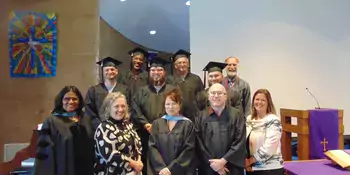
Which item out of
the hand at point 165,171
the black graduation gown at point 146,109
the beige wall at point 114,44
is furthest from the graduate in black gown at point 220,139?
the beige wall at point 114,44

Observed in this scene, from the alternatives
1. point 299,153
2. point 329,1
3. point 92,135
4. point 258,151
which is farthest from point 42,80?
point 329,1

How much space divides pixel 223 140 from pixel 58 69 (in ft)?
8.77

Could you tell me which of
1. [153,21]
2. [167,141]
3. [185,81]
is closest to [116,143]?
[167,141]

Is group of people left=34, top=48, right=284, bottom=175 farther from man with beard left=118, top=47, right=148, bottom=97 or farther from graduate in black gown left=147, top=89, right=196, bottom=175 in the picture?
man with beard left=118, top=47, right=148, bottom=97

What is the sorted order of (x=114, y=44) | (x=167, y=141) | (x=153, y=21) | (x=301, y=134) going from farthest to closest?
(x=153, y=21)
(x=114, y=44)
(x=301, y=134)
(x=167, y=141)

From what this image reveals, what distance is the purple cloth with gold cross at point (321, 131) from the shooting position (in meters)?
3.92

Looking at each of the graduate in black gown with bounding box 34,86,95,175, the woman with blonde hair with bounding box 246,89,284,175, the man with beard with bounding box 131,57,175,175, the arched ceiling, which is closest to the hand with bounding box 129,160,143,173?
the graduate in black gown with bounding box 34,86,95,175

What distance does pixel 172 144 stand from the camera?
107 inches

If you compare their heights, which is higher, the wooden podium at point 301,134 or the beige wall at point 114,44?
the beige wall at point 114,44

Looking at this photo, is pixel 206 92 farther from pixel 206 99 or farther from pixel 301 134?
pixel 301 134

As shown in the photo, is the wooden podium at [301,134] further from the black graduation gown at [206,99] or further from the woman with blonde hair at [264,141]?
the woman with blonde hair at [264,141]

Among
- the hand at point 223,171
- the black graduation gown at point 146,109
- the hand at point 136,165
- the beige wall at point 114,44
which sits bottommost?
the hand at point 223,171

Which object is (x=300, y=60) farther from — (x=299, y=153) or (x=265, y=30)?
(x=299, y=153)

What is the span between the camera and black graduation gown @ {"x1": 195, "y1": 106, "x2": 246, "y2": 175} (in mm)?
2715
